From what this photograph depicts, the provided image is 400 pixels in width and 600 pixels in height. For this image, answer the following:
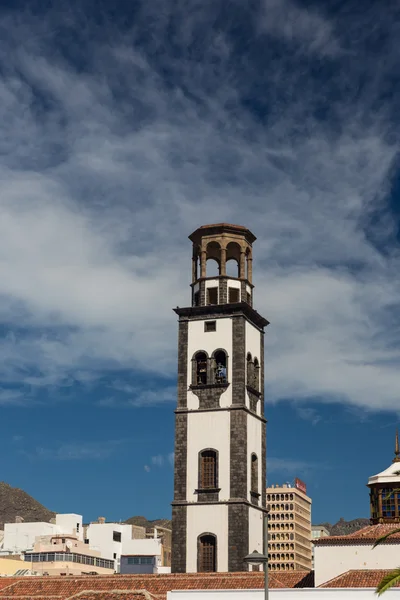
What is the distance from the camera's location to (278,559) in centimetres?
17875

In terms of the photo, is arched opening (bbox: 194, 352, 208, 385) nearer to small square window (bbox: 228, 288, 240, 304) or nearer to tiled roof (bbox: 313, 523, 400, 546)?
small square window (bbox: 228, 288, 240, 304)

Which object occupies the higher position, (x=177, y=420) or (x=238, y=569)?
(x=177, y=420)

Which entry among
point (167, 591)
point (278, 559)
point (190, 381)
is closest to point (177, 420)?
point (190, 381)

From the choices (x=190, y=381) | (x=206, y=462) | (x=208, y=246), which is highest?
(x=208, y=246)

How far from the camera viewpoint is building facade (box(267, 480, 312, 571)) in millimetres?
179125

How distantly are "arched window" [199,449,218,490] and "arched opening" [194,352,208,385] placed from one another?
13.5ft

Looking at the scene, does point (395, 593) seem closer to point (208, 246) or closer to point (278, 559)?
point (208, 246)

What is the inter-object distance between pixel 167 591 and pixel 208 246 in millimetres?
20554

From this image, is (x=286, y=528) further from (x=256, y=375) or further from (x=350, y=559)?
(x=350, y=559)

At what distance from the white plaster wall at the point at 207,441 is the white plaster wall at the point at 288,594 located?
336 inches

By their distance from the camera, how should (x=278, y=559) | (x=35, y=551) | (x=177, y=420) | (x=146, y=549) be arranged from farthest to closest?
1. (x=278, y=559)
2. (x=146, y=549)
3. (x=35, y=551)
4. (x=177, y=420)

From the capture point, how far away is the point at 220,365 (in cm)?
5503

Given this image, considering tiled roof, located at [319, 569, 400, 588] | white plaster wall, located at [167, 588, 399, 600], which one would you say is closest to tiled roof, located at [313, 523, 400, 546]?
tiled roof, located at [319, 569, 400, 588]

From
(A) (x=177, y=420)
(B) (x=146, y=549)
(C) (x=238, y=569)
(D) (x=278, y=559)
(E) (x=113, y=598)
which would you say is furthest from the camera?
(D) (x=278, y=559)
